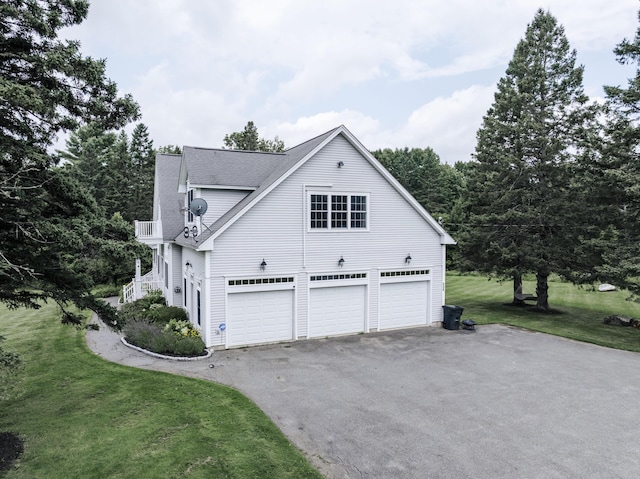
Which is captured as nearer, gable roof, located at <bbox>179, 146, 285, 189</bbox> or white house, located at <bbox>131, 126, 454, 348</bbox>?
white house, located at <bbox>131, 126, 454, 348</bbox>

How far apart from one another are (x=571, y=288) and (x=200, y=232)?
29.6 m

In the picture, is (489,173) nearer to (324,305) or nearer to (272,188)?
(324,305)

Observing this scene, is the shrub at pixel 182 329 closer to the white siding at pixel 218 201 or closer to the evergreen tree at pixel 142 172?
the white siding at pixel 218 201

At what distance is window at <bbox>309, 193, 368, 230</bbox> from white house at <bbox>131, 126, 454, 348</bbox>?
0.04 m

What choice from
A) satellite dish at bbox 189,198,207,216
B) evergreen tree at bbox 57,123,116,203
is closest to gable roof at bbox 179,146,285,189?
satellite dish at bbox 189,198,207,216

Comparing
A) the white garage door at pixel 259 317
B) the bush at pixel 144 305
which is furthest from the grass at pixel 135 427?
the bush at pixel 144 305

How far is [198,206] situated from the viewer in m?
15.1

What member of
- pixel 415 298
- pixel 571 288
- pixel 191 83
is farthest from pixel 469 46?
pixel 571 288

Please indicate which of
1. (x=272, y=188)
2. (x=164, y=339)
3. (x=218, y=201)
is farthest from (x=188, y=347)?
(x=218, y=201)

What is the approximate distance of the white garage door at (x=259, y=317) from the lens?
14.2 meters

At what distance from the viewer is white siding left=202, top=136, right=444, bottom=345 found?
1428cm

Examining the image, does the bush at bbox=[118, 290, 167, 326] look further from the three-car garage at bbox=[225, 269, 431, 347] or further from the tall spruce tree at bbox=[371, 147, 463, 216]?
the tall spruce tree at bbox=[371, 147, 463, 216]

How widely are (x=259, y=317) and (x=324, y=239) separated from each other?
149 inches

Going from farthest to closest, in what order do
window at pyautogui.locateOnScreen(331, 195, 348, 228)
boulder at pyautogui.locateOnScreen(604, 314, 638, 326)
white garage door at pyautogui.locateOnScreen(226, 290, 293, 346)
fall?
boulder at pyautogui.locateOnScreen(604, 314, 638, 326)
window at pyautogui.locateOnScreen(331, 195, 348, 228)
white garage door at pyautogui.locateOnScreen(226, 290, 293, 346)
